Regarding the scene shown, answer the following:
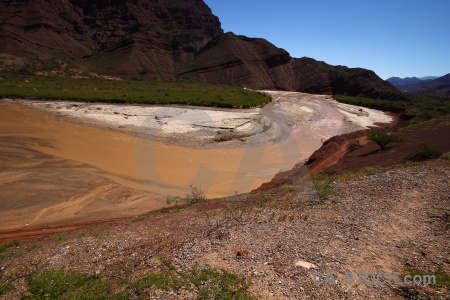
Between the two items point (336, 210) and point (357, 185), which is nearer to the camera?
point (336, 210)

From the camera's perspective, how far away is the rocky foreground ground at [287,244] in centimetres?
523

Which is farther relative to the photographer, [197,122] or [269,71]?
[269,71]

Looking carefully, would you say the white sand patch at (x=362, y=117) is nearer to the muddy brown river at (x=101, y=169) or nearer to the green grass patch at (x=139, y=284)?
the muddy brown river at (x=101, y=169)

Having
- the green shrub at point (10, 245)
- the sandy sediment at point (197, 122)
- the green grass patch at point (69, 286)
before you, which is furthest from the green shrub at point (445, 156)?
the green shrub at point (10, 245)

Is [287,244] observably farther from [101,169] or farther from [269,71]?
[269,71]

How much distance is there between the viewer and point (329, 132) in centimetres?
2912

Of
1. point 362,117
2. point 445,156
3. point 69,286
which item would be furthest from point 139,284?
point 362,117

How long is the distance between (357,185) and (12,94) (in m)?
38.0

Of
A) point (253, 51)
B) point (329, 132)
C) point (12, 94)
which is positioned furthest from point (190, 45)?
point (329, 132)

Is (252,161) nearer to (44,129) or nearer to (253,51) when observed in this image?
(44,129)

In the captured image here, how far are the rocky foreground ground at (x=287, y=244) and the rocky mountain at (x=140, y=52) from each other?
194ft

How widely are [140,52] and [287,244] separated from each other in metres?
82.8

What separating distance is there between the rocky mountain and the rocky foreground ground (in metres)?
59.1

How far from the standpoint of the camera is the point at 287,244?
6512 millimetres
